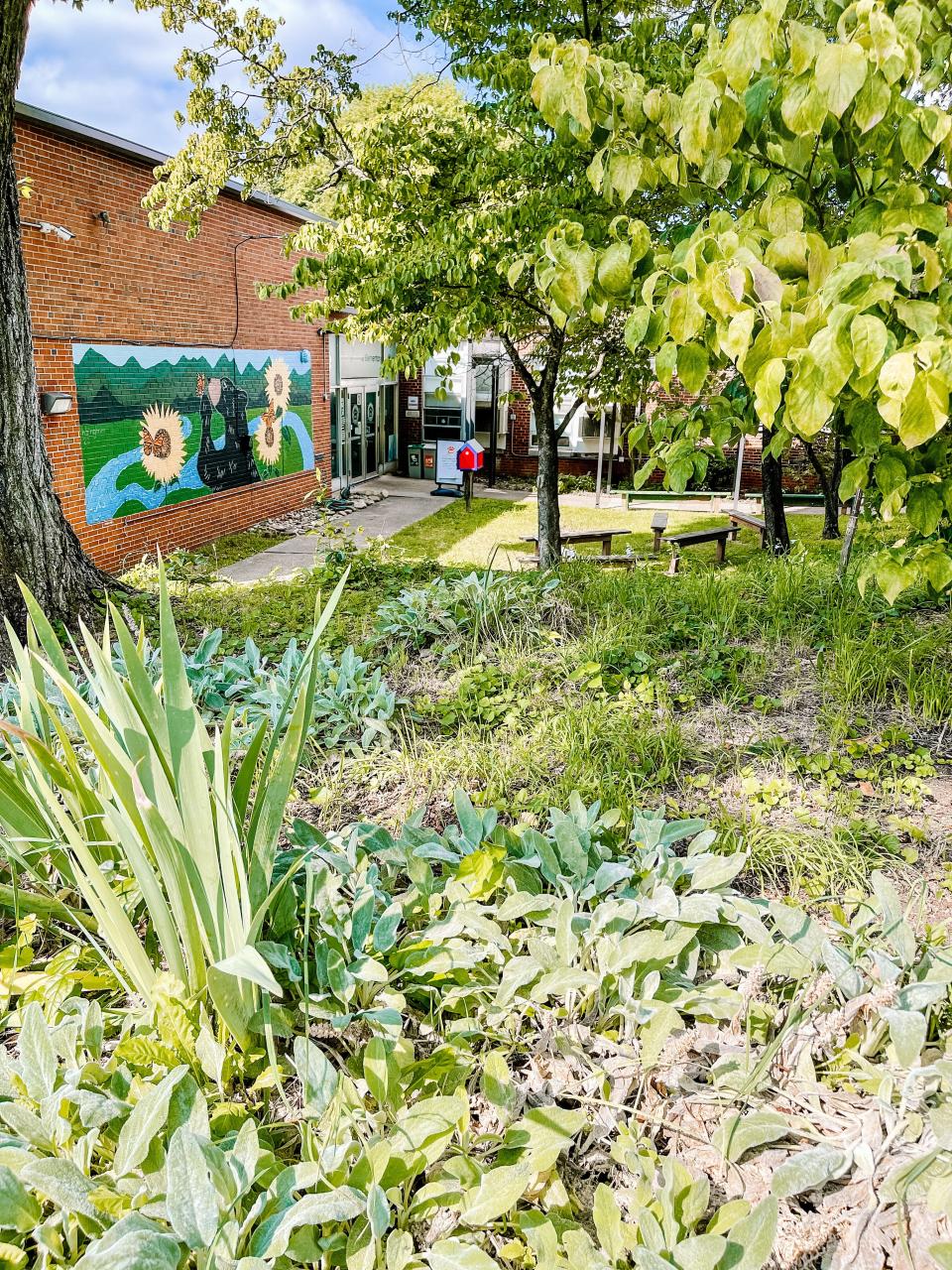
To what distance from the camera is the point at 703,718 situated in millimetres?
3041

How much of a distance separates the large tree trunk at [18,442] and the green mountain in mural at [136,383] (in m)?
3.89

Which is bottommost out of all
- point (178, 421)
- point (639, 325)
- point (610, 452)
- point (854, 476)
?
point (854, 476)

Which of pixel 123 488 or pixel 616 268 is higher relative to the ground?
pixel 616 268

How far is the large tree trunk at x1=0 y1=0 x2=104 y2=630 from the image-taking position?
14.6ft

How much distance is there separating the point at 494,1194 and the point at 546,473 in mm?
8211

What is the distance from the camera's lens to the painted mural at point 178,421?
28.1 feet

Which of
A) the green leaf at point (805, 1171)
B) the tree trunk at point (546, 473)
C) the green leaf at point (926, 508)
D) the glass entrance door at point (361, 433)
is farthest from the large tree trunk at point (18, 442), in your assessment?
the glass entrance door at point (361, 433)

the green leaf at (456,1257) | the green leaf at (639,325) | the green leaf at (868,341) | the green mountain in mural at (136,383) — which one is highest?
Result: the green mountain in mural at (136,383)

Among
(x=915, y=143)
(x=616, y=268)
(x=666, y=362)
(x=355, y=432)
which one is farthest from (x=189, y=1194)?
(x=355, y=432)

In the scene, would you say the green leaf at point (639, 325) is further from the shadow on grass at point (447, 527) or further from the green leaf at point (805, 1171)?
the shadow on grass at point (447, 527)

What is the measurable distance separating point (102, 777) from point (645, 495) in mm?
15796

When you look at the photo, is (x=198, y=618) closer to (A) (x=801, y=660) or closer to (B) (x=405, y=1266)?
(A) (x=801, y=660)

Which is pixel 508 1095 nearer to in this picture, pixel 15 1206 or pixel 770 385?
pixel 15 1206

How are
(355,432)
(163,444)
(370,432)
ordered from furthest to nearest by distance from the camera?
(370,432) → (355,432) → (163,444)
